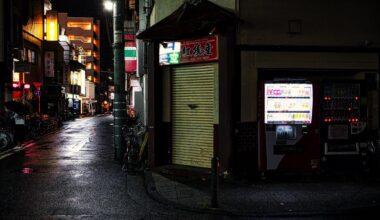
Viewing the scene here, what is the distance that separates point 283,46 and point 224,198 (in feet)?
14.4

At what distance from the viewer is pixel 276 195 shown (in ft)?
32.0

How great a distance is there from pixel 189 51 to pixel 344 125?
4.50 meters

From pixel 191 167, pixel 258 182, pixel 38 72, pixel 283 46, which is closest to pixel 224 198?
pixel 258 182

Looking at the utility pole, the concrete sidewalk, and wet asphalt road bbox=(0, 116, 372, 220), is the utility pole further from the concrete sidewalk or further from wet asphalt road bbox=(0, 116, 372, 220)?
the concrete sidewalk

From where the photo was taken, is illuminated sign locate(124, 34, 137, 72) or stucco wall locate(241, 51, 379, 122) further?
illuminated sign locate(124, 34, 137, 72)

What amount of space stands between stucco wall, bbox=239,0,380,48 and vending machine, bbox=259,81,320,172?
4.20 ft

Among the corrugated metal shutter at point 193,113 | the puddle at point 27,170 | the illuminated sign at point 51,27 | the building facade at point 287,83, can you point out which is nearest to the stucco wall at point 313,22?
the building facade at point 287,83

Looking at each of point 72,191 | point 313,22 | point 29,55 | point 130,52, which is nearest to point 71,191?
point 72,191

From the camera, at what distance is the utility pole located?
15.4 m

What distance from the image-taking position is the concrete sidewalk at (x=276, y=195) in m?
8.57

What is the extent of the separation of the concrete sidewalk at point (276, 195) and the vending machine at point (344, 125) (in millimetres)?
463

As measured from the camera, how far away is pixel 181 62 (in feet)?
41.4

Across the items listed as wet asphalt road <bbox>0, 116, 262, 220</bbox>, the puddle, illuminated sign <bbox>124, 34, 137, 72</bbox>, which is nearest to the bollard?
wet asphalt road <bbox>0, 116, 262, 220</bbox>

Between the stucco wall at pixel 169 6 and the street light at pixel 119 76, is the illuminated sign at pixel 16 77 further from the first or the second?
the stucco wall at pixel 169 6
